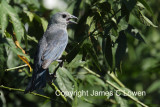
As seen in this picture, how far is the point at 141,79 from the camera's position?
7.55 meters

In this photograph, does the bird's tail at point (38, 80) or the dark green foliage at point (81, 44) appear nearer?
the dark green foliage at point (81, 44)

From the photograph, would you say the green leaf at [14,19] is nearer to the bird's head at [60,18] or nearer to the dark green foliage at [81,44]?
the dark green foliage at [81,44]

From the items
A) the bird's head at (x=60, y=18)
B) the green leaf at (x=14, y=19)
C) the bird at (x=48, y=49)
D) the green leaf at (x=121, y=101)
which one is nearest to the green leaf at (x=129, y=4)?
the green leaf at (x=14, y=19)

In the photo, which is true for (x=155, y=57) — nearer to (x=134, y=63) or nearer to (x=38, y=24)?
(x=134, y=63)

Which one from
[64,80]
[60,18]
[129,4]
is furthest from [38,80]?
[60,18]

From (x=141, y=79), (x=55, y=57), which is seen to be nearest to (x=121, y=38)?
(x=55, y=57)

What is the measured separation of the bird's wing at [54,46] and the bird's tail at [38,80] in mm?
114

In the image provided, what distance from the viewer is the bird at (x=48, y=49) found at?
3.29m

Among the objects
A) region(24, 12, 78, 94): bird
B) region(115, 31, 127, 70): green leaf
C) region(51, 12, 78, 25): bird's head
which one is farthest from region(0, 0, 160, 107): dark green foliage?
region(51, 12, 78, 25): bird's head

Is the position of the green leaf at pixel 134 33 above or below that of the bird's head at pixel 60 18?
above

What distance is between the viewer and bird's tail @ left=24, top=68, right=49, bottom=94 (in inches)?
126

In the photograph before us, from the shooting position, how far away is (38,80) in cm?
328

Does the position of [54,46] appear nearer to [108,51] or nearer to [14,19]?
[108,51]

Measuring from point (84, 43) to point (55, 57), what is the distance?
90 centimetres
